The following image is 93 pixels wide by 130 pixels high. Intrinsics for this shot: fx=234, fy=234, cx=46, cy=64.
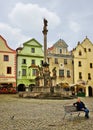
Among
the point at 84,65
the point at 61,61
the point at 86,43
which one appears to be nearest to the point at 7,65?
the point at 61,61

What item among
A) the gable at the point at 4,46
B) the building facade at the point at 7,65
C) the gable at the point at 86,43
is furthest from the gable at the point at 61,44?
the gable at the point at 4,46

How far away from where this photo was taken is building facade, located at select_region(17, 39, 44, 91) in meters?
46.5

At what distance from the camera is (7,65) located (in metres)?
45.7

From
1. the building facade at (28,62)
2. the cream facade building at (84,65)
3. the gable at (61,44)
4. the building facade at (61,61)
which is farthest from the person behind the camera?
the cream facade building at (84,65)

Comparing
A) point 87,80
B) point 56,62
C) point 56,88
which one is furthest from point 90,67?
point 56,88

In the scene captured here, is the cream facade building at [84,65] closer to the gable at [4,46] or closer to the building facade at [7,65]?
the building facade at [7,65]

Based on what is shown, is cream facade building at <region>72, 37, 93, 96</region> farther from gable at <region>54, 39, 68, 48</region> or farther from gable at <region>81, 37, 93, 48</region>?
gable at <region>54, 39, 68, 48</region>

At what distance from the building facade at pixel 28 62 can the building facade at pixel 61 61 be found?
2577 millimetres

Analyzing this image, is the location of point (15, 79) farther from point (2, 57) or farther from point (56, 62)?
point (56, 62)

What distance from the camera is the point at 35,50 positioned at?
1945 inches

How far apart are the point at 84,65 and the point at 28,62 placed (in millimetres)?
12953

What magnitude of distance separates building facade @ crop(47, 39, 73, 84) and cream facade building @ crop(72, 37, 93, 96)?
A: 131 centimetres

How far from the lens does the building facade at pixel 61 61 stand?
49.2 m

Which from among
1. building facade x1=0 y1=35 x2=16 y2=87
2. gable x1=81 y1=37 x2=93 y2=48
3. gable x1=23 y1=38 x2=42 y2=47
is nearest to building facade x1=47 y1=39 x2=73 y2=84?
gable x1=23 y1=38 x2=42 y2=47
